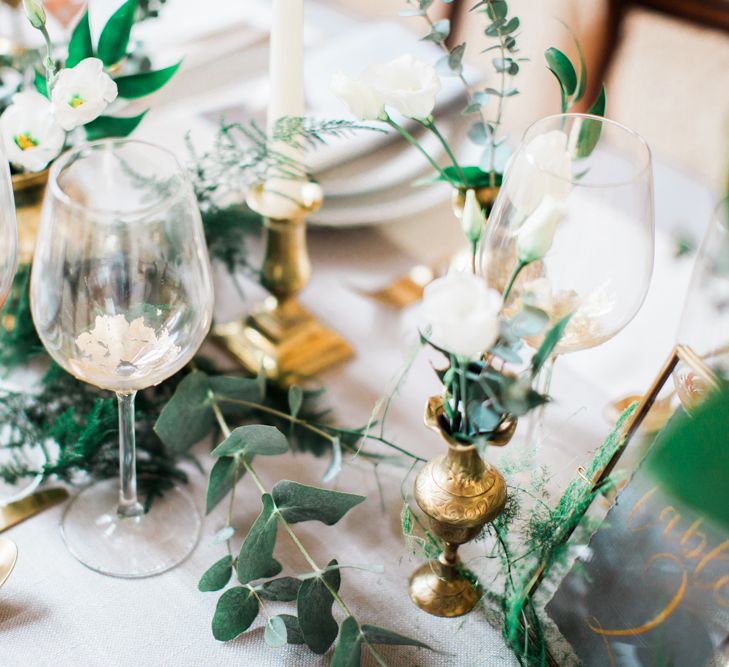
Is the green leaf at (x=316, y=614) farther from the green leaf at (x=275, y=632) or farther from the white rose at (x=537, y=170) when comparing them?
the white rose at (x=537, y=170)

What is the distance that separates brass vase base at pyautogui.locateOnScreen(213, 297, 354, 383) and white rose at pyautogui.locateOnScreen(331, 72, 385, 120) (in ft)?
1.04

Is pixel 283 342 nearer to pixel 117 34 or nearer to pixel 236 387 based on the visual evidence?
pixel 236 387

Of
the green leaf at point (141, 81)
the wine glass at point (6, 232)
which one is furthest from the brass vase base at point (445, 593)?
the green leaf at point (141, 81)

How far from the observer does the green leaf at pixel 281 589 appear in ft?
2.09

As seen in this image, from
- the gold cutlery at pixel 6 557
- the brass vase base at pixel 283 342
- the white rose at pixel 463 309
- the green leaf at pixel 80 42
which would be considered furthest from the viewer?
the brass vase base at pixel 283 342

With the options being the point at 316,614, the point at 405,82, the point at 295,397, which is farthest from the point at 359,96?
the point at 316,614

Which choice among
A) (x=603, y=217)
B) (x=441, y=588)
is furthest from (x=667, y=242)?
(x=441, y=588)

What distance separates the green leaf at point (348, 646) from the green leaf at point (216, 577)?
0.34ft

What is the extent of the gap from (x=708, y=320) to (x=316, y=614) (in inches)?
13.7

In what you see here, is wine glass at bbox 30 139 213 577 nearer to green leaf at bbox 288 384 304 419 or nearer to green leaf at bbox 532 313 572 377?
green leaf at bbox 288 384 304 419

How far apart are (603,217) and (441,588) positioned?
0.31 metres

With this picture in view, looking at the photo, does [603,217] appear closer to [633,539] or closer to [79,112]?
[633,539]

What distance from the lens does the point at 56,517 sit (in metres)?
0.71

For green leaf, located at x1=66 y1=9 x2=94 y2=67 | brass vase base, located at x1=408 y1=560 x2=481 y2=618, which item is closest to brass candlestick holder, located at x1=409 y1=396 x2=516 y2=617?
brass vase base, located at x1=408 y1=560 x2=481 y2=618
